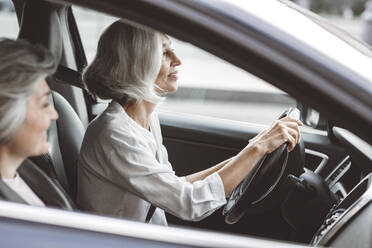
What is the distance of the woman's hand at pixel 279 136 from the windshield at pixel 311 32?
1.82 ft

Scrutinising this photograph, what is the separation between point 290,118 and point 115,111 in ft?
1.87

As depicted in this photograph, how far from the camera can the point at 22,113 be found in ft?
4.58

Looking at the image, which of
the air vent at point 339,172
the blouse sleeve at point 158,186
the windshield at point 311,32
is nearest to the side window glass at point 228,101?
the air vent at point 339,172

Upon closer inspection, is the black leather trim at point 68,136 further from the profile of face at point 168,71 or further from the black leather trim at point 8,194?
the black leather trim at point 8,194

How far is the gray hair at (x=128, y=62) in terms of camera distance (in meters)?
1.95

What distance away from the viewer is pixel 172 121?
3066 millimetres

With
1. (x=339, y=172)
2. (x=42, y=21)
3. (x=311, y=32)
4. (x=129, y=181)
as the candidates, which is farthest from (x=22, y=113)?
(x=339, y=172)

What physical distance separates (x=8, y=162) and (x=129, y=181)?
1.56 ft

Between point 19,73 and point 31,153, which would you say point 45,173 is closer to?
point 31,153

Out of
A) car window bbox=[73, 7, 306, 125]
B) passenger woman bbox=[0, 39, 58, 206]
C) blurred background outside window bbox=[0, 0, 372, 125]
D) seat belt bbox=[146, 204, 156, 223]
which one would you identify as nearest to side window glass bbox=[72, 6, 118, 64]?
passenger woman bbox=[0, 39, 58, 206]

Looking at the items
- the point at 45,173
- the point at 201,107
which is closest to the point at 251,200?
A: the point at 45,173

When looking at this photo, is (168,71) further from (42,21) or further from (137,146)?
(42,21)

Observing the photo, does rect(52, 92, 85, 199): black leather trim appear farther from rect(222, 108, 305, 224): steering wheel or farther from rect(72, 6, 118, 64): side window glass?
rect(222, 108, 305, 224): steering wheel

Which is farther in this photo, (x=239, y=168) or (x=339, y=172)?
(x=339, y=172)
